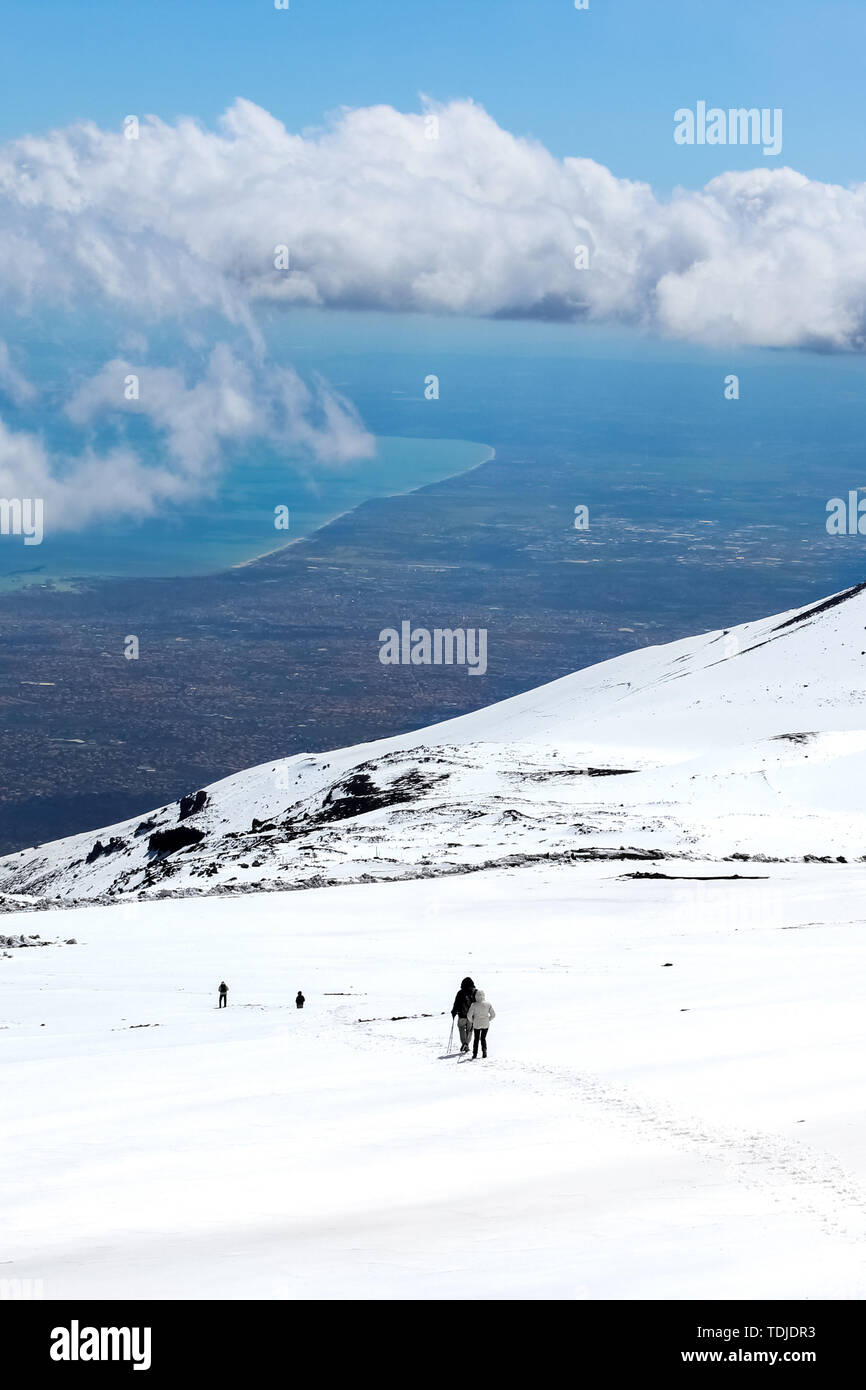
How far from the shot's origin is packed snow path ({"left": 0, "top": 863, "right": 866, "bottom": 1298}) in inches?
401

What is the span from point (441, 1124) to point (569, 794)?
3310 centimetres

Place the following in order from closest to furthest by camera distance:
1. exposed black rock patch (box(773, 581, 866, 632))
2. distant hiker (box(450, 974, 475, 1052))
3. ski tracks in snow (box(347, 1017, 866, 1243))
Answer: ski tracks in snow (box(347, 1017, 866, 1243)), distant hiker (box(450, 974, 475, 1052)), exposed black rock patch (box(773, 581, 866, 632))

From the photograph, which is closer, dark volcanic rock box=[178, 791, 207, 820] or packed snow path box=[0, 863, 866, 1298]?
packed snow path box=[0, 863, 866, 1298]

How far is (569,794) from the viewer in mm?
46844

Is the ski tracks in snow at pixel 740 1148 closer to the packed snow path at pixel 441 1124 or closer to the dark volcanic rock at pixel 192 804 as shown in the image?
the packed snow path at pixel 441 1124

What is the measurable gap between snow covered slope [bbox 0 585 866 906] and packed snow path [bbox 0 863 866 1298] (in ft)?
38.7

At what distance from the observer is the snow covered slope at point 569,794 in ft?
129

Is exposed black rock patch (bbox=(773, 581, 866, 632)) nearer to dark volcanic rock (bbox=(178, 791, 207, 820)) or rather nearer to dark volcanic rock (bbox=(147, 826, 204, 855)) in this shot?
dark volcanic rock (bbox=(178, 791, 207, 820))

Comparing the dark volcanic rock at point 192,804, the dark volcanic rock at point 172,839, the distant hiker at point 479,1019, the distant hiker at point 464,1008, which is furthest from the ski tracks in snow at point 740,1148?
the dark volcanic rock at point 192,804

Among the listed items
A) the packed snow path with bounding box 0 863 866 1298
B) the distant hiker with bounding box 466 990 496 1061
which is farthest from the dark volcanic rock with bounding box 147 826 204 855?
the distant hiker with bounding box 466 990 496 1061

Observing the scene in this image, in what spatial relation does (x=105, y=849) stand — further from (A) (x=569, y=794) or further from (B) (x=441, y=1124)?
(B) (x=441, y=1124)

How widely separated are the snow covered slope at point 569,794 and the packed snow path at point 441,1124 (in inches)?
464

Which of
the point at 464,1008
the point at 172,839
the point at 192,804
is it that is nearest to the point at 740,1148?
the point at 464,1008
